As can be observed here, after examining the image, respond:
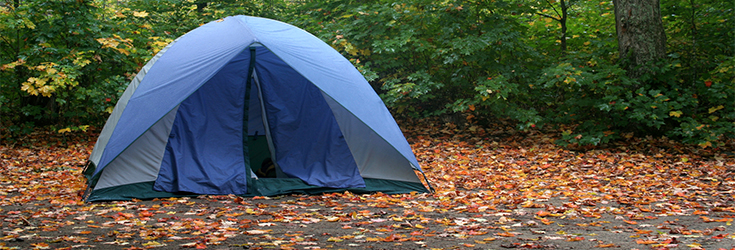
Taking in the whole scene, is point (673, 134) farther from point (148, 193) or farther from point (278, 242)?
point (148, 193)

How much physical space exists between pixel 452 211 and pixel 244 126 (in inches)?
94.7

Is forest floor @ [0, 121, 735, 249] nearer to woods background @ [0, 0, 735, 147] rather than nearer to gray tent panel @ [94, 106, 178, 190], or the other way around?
gray tent panel @ [94, 106, 178, 190]

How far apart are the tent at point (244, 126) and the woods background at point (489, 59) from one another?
3.00 meters

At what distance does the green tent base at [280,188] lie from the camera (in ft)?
16.2

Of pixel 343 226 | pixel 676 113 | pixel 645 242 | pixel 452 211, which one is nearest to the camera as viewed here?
pixel 645 242

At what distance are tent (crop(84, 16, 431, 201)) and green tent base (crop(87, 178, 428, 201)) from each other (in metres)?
0.01

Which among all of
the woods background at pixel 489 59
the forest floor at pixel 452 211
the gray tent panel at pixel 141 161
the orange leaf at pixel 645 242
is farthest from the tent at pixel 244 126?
the woods background at pixel 489 59

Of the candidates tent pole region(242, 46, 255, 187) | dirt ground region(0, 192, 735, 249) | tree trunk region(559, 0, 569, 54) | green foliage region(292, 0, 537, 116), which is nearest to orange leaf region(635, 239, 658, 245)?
dirt ground region(0, 192, 735, 249)

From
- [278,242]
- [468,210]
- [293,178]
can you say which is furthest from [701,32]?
[278,242]

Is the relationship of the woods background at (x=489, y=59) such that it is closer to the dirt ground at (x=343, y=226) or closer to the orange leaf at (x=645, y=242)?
the dirt ground at (x=343, y=226)

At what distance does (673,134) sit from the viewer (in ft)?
24.2

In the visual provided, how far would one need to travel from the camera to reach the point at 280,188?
5273 millimetres

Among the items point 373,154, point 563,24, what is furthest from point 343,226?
point 563,24

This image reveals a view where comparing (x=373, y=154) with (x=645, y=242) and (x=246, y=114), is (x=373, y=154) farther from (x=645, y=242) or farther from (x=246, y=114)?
(x=645, y=242)
